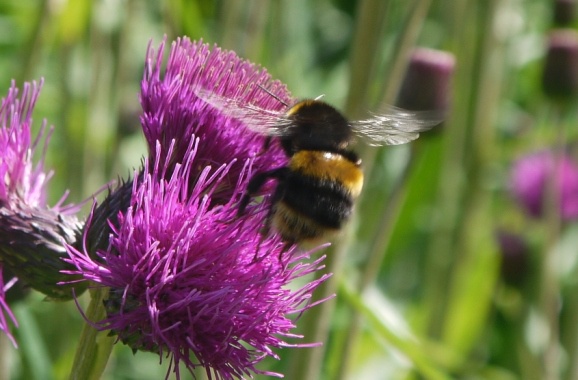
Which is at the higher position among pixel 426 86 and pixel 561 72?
pixel 561 72

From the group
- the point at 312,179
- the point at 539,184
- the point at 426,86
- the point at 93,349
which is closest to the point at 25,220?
the point at 93,349

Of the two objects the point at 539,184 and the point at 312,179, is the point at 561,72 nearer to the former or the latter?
the point at 539,184

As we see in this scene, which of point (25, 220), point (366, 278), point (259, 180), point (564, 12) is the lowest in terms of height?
point (366, 278)

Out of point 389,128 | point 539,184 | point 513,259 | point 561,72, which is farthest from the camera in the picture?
point 539,184

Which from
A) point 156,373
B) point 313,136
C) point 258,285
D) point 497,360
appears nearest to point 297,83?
point 156,373

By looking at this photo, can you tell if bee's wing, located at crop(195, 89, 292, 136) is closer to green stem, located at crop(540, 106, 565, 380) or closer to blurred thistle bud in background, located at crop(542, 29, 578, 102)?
green stem, located at crop(540, 106, 565, 380)

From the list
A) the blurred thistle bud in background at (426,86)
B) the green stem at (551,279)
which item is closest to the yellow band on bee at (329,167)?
the blurred thistle bud in background at (426,86)

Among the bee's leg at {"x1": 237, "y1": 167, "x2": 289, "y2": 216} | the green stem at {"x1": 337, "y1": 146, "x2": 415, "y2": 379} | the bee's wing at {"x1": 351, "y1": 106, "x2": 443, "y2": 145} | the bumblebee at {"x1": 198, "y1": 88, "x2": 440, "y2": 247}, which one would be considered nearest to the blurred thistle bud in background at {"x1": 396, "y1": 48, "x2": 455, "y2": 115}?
the green stem at {"x1": 337, "y1": 146, "x2": 415, "y2": 379}

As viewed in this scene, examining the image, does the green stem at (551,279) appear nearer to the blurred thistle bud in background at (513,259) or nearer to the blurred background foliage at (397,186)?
the blurred background foliage at (397,186)
